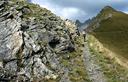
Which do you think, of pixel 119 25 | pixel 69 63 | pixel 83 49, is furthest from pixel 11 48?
pixel 119 25

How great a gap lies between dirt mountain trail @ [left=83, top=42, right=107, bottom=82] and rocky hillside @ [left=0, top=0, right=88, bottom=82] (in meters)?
1.01

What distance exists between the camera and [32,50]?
4844 centimetres

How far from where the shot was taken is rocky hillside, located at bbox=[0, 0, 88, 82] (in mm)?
44875

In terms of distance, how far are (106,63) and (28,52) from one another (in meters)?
14.6

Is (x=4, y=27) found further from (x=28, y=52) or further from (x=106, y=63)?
(x=106, y=63)

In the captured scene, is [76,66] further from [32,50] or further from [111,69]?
[32,50]

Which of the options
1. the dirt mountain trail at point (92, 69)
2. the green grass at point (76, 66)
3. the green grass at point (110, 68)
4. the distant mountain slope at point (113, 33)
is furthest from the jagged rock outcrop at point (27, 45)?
the distant mountain slope at point (113, 33)

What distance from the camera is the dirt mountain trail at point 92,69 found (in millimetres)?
46594

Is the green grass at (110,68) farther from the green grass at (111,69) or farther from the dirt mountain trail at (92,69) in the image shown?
the dirt mountain trail at (92,69)

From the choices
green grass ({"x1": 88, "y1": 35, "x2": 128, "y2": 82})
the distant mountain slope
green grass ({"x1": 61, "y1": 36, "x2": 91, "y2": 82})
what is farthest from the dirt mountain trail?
the distant mountain slope

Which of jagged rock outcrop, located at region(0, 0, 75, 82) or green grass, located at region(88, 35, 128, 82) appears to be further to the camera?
green grass, located at region(88, 35, 128, 82)

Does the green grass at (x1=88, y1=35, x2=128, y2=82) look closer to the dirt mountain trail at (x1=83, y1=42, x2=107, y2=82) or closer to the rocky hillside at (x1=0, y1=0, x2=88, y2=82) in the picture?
the dirt mountain trail at (x1=83, y1=42, x2=107, y2=82)

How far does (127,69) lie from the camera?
55250 mm

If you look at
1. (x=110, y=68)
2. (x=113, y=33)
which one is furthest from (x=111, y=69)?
(x=113, y=33)
